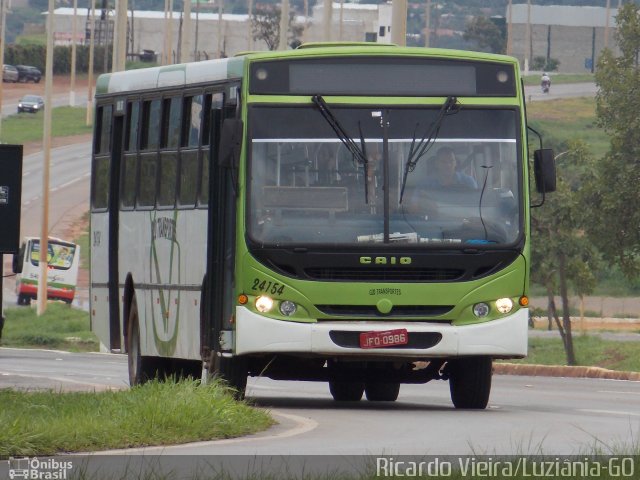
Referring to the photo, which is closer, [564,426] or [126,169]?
[564,426]

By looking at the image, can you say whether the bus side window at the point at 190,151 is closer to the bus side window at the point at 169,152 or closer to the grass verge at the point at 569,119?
the bus side window at the point at 169,152

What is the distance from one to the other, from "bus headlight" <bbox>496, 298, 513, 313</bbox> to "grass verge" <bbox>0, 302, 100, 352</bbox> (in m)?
25.8

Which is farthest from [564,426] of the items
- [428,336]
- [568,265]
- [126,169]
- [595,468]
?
[568,265]

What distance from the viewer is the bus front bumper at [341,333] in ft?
50.9

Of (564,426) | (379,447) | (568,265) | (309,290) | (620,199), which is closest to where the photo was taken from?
(379,447)

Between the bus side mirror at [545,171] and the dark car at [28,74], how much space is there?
116 m

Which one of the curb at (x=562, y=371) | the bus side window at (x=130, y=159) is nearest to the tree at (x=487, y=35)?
the curb at (x=562, y=371)

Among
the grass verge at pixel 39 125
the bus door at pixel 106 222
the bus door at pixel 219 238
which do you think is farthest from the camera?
the grass verge at pixel 39 125

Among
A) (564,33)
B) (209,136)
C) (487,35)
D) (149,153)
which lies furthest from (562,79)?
(209,136)

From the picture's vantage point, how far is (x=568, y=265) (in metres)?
38.4

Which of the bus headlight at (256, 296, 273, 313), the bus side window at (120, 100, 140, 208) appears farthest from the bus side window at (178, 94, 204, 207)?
the bus headlight at (256, 296, 273, 313)

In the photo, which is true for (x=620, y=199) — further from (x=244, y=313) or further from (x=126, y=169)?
(x=244, y=313)

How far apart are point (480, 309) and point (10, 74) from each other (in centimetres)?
11467

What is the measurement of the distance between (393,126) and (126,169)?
13.3 feet
